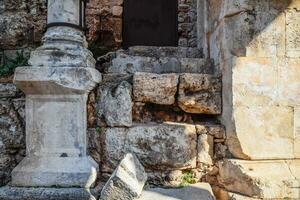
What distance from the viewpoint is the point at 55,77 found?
2.65 meters

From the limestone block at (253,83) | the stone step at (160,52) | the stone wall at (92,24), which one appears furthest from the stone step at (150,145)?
the stone wall at (92,24)

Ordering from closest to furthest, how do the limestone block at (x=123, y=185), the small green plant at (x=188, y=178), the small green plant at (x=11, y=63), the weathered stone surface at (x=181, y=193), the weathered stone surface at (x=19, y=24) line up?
the limestone block at (x=123, y=185) → the weathered stone surface at (x=181, y=193) → the small green plant at (x=188, y=178) → the small green plant at (x=11, y=63) → the weathered stone surface at (x=19, y=24)

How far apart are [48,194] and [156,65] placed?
60.8 inches

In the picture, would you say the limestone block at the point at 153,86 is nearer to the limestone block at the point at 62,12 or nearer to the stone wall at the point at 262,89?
the stone wall at the point at 262,89

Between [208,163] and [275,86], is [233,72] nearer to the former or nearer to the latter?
[275,86]

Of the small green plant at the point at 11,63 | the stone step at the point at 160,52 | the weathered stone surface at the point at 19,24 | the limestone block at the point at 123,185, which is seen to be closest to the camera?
the limestone block at the point at 123,185

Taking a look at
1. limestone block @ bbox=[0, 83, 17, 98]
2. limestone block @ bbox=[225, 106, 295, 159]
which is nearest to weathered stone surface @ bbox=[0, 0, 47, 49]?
limestone block @ bbox=[0, 83, 17, 98]

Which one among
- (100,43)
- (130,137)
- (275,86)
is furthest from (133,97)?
(100,43)

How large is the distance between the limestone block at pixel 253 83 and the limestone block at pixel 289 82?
0.17 feet

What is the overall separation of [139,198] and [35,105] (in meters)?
1.13

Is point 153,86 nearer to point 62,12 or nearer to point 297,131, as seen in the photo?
point 62,12

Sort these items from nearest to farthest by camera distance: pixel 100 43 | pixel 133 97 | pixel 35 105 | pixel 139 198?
1. pixel 139 198
2. pixel 35 105
3. pixel 133 97
4. pixel 100 43

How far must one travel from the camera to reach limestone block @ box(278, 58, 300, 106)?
284 cm

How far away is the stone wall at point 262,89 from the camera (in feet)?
9.21
